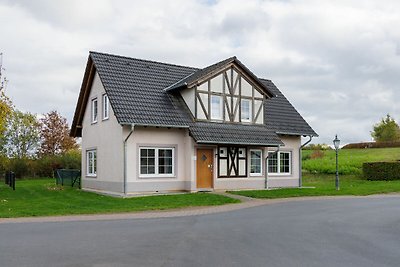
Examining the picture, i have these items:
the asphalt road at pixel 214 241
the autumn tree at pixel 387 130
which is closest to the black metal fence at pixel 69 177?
the asphalt road at pixel 214 241

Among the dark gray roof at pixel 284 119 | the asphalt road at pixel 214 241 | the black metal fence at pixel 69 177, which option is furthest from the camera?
the black metal fence at pixel 69 177

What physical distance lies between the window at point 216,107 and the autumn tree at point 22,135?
34.9 meters

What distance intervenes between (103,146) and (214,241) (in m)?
15.7

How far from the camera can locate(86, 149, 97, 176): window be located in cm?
2605

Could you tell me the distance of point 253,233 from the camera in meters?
11.1

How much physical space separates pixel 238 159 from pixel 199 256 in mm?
16899

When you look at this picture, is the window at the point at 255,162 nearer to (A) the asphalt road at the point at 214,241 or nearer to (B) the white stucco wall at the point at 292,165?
(B) the white stucco wall at the point at 292,165

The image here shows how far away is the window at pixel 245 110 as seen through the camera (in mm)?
25723

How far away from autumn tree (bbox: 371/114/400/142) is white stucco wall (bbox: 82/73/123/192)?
1933 inches

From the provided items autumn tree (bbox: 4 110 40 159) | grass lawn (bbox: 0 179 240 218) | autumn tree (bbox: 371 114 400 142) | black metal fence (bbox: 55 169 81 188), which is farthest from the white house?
autumn tree (bbox: 371 114 400 142)

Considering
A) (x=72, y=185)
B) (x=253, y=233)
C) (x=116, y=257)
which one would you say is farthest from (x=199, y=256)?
(x=72, y=185)

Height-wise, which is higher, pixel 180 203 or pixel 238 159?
pixel 238 159

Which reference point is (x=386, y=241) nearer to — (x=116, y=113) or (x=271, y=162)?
(x=116, y=113)

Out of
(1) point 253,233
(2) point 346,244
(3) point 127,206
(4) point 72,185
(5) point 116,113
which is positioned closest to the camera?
(2) point 346,244
